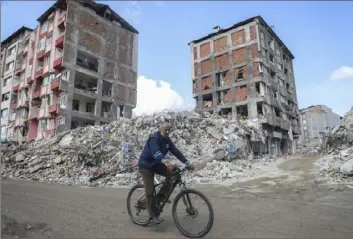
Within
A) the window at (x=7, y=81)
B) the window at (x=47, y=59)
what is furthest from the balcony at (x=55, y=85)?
the window at (x=7, y=81)

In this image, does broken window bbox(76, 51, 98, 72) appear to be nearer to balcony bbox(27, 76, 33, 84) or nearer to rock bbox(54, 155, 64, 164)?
balcony bbox(27, 76, 33, 84)

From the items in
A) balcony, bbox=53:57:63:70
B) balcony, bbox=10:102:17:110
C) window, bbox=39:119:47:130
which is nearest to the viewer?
balcony, bbox=53:57:63:70

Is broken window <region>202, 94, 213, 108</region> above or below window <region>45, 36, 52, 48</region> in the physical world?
below

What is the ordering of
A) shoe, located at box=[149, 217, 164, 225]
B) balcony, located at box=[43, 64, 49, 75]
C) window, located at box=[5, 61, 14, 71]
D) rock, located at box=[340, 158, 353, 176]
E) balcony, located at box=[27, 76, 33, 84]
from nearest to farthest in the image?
shoe, located at box=[149, 217, 164, 225] → rock, located at box=[340, 158, 353, 176] → balcony, located at box=[43, 64, 49, 75] → balcony, located at box=[27, 76, 33, 84] → window, located at box=[5, 61, 14, 71]

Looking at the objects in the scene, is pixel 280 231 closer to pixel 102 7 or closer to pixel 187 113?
pixel 187 113

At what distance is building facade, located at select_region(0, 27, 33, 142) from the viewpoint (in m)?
40.3

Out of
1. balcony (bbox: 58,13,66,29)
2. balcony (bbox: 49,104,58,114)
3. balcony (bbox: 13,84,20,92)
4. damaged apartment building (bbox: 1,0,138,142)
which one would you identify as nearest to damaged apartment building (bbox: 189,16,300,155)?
damaged apartment building (bbox: 1,0,138,142)

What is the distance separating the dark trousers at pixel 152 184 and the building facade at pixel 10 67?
42687 mm

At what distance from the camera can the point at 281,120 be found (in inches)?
1405

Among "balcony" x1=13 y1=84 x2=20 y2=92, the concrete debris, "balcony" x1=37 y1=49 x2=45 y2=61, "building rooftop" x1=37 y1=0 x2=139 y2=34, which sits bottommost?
the concrete debris

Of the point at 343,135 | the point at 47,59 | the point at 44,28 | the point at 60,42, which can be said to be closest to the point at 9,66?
the point at 44,28

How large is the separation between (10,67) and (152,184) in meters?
49.2

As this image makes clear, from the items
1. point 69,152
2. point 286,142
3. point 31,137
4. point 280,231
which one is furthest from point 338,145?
point 31,137

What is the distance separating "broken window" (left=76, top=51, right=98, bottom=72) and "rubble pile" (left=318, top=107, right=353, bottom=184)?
96.3 ft
